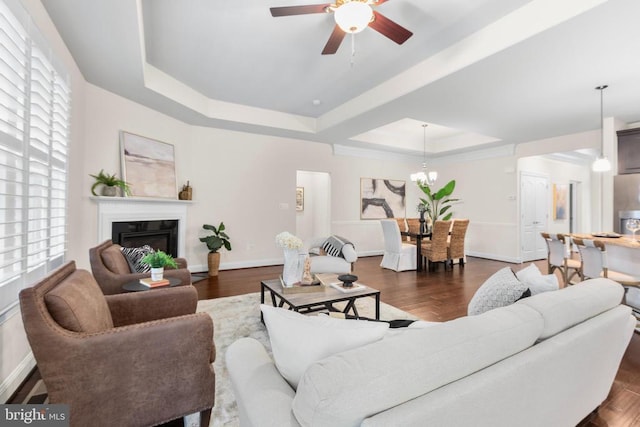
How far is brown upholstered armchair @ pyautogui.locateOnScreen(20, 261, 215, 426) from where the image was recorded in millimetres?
1160

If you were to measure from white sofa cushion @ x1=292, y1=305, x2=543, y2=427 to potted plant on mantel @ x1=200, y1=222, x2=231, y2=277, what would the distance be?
4.52 meters

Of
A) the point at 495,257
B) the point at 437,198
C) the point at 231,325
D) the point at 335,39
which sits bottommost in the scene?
the point at 231,325

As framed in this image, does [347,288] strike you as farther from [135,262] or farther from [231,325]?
[135,262]

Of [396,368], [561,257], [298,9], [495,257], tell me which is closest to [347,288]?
[396,368]

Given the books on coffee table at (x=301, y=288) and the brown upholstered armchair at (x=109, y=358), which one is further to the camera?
the books on coffee table at (x=301, y=288)

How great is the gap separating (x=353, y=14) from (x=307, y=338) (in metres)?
2.14

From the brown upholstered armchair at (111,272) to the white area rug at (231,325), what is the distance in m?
0.64

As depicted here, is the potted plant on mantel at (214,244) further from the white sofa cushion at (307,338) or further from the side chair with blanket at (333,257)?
the white sofa cushion at (307,338)

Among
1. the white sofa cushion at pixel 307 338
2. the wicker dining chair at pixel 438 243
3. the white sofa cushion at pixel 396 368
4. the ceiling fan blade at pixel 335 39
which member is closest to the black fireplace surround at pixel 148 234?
the ceiling fan blade at pixel 335 39

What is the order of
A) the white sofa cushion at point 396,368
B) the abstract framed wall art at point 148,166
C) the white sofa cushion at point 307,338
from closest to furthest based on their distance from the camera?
1. the white sofa cushion at point 396,368
2. the white sofa cushion at point 307,338
3. the abstract framed wall art at point 148,166

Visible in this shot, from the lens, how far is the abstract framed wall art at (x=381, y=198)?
734 centimetres

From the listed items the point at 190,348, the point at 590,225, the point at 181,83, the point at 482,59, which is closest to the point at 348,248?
the point at 482,59

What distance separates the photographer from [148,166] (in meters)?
4.31

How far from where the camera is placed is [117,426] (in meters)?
A: 1.30
